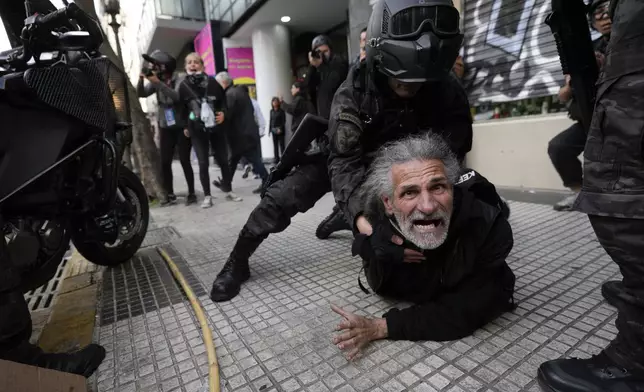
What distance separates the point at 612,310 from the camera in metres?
1.83

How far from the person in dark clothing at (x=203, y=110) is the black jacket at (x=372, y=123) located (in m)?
3.48

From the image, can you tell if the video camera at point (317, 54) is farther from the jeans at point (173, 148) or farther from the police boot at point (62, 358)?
the police boot at point (62, 358)

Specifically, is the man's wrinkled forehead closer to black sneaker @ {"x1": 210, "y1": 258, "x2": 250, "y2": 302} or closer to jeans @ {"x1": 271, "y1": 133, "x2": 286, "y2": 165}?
black sneaker @ {"x1": 210, "y1": 258, "x2": 250, "y2": 302}

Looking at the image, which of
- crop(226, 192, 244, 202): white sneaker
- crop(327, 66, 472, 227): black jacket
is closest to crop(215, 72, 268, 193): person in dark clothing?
crop(226, 192, 244, 202): white sneaker

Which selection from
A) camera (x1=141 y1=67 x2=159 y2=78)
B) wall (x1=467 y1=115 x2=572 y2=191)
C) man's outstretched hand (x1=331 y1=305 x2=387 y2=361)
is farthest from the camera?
camera (x1=141 y1=67 x2=159 y2=78)

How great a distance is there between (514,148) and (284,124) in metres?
5.80

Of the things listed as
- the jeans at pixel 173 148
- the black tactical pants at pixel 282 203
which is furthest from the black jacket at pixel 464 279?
the jeans at pixel 173 148

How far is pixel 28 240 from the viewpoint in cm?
170

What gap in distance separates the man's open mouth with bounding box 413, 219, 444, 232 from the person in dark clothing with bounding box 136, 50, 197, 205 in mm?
4406

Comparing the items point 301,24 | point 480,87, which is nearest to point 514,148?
point 480,87

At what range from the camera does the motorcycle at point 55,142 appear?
170 cm

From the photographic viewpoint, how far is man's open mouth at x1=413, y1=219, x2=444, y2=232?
1.65 m

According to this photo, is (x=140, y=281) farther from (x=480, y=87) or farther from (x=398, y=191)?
(x=480, y=87)

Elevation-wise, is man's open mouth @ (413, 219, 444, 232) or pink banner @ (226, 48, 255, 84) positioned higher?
pink banner @ (226, 48, 255, 84)
